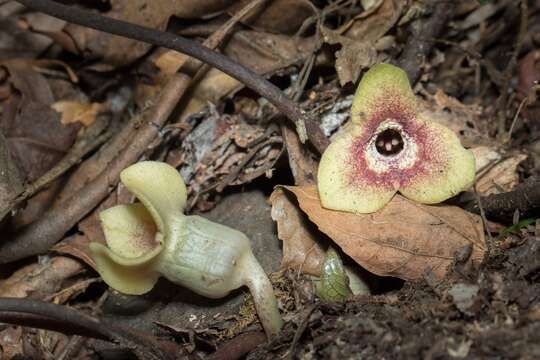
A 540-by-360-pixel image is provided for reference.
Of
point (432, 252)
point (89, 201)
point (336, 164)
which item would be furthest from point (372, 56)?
point (89, 201)

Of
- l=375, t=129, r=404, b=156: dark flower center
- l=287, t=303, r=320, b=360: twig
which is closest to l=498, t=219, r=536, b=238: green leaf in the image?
l=375, t=129, r=404, b=156: dark flower center

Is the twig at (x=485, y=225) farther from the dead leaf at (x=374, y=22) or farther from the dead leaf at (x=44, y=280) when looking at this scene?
the dead leaf at (x=44, y=280)

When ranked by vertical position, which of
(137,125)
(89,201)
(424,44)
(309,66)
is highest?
(424,44)

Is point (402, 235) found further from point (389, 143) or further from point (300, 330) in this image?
point (300, 330)

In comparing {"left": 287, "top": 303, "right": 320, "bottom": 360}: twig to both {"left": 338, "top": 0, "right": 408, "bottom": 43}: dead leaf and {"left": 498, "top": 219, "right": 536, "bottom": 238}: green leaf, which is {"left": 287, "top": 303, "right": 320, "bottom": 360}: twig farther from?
{"left": 338, "top": 0, "right": 408, "bottom": 43}: dead leaf

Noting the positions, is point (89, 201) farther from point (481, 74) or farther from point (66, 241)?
point (481, 74)

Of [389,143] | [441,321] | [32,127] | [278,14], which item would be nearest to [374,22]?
[278,14]
